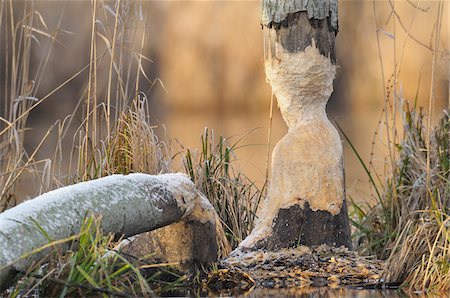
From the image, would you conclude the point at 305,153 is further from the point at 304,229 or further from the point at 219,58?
the point at 219,58

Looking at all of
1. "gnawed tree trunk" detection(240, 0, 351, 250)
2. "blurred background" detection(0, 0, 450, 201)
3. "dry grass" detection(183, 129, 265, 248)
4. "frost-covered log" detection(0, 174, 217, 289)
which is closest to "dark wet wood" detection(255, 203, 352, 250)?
"gnawed tree trunk" detection(240, 0, 351, 250)

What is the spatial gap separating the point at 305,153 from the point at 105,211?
1165mm

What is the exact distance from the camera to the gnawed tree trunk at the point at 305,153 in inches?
169

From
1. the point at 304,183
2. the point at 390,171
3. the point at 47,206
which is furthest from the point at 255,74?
the point at 47,206

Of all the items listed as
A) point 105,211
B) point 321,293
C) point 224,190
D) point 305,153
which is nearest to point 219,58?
point 224,190

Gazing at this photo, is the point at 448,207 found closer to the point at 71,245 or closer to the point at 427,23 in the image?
the point at 71,245

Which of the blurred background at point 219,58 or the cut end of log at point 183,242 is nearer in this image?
the cut end of log at point 183,242

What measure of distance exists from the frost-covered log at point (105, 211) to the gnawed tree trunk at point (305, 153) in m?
0.46

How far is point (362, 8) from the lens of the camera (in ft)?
49.2

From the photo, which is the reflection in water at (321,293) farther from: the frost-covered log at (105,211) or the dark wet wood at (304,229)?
the dark wet wood at (304,229)

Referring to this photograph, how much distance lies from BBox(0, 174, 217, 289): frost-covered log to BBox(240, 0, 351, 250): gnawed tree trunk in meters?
0.46

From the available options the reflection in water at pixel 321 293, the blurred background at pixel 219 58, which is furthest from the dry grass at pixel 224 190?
the blurred background at pixel 219 58

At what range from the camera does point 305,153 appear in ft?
14.2

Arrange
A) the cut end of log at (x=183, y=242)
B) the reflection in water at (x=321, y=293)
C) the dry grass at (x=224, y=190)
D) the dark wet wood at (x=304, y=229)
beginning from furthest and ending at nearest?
the dry grass at (x=224, y=190), the dark wet wood at (x=304, y=229), the cut end of log at (x=183, y=242), the reflection in water at (x=321, y=293)
